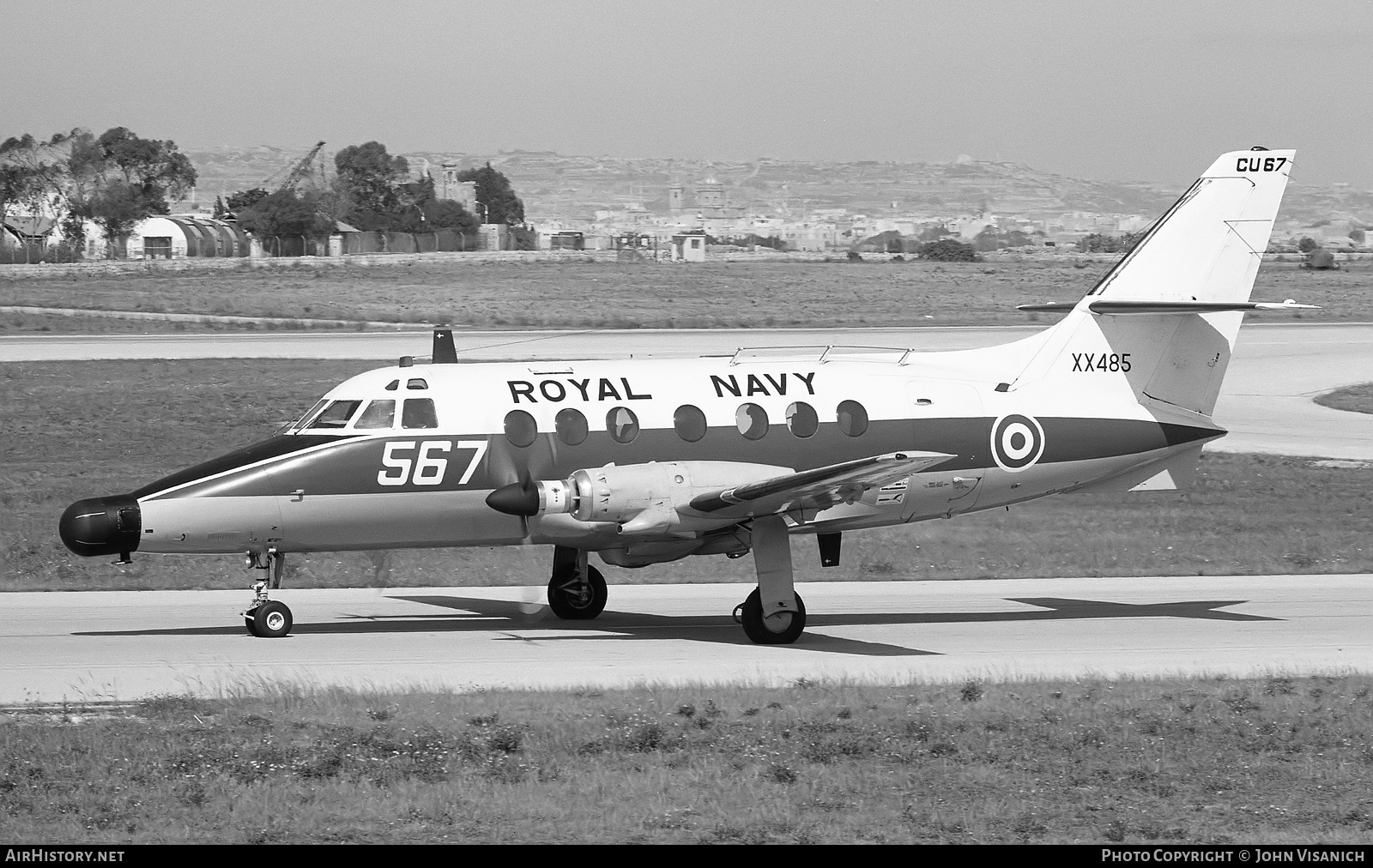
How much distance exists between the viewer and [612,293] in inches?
3873

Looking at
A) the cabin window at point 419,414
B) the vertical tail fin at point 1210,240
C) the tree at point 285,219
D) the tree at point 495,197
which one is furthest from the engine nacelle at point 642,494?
the tree at point 495,197

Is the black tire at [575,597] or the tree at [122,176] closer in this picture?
the black tire at [575,597]

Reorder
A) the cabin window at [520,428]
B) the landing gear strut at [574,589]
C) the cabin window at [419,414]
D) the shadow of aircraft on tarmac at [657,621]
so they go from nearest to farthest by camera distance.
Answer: the cabin window at [419,414], the cabin window at [520,428], the shadow of aircraft on tarmac at [657,621], the landing gear strut at [574,589]

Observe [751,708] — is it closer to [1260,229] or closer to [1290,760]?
[1290,760]

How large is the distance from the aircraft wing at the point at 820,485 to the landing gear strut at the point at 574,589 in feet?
10.1

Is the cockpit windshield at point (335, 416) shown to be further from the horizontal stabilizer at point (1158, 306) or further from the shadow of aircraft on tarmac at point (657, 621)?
the horizontal stabilizer at point (1158, 306)

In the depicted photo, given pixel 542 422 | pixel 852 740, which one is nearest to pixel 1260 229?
pixel 542 422

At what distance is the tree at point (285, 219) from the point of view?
133 meters

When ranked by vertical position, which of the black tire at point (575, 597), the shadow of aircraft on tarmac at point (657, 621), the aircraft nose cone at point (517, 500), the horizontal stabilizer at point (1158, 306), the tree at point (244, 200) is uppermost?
the tree at point (244, 200)

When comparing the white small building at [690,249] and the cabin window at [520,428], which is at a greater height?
the white small building at [690,249]

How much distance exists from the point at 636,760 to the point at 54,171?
5778 inches

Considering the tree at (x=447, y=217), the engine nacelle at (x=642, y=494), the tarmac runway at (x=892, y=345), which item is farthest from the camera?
the tree at (x=447, y=217)

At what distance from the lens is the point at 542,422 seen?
1817 cm

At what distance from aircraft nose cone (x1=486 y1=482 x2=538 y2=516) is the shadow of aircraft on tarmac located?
2.00 meters
